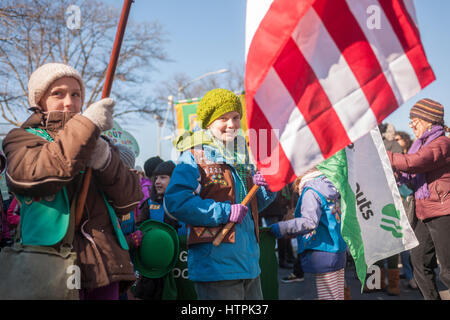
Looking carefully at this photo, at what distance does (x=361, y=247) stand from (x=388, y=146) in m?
3.36

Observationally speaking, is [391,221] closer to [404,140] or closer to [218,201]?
[218,201]

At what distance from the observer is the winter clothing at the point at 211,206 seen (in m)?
2.67

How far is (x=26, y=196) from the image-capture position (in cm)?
186

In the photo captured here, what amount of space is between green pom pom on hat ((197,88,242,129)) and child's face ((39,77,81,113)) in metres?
1.07

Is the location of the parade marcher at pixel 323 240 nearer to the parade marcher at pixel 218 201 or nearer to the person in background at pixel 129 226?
the parade marcher at pixel 218 201

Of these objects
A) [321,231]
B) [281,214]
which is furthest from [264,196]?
[281,214]

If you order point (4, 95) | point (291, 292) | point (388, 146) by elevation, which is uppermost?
point (4, 95)

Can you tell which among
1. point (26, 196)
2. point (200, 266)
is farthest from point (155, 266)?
point (26, 196)

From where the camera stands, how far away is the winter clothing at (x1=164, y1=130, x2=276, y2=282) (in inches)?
105

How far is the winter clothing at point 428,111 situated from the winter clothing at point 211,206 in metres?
2.52

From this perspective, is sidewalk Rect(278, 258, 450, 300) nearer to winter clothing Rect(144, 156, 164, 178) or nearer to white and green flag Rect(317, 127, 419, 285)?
white and green flag Rect(317, 127, 419, 285)

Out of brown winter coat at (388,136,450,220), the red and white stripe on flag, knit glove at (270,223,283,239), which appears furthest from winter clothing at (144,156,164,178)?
the red and white stripe on flag
